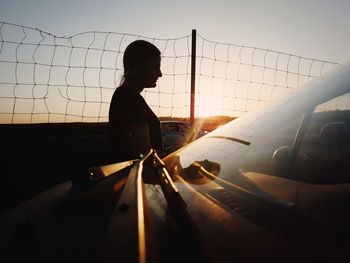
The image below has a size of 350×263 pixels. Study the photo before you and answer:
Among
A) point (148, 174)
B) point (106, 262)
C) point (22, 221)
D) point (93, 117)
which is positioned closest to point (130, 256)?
point (106, 262)

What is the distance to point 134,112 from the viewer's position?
9.58ft

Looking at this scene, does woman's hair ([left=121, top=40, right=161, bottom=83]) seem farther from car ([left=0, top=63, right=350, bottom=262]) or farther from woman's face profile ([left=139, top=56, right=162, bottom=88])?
car ([left=0, top=63, right=350, bottom=262])

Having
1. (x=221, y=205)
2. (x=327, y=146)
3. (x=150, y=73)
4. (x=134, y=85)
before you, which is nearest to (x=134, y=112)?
(x=134, y=85)

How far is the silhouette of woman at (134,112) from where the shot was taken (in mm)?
2863

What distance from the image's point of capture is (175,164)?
181 centimetres

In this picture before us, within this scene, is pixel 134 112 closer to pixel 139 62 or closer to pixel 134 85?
pixel 134 85

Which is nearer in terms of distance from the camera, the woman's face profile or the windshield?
the windshield

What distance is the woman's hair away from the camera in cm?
310

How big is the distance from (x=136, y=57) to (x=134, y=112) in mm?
523

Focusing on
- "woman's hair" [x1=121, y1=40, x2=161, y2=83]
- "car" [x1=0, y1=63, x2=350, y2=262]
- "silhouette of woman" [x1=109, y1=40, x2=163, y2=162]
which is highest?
"woman's hair" [x1=121, y1=40, x2=161, y2=83]

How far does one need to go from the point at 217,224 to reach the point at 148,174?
63 cm

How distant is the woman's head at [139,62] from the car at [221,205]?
1244 mm

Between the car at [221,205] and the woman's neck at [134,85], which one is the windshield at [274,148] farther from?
the woman's neck at [134,85]

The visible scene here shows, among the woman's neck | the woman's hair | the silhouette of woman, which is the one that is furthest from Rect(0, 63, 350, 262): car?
the woman's hair
